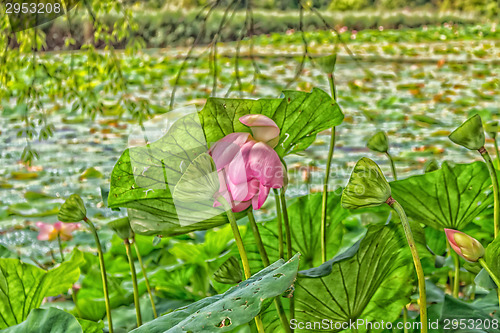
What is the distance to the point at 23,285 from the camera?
1.67 feet

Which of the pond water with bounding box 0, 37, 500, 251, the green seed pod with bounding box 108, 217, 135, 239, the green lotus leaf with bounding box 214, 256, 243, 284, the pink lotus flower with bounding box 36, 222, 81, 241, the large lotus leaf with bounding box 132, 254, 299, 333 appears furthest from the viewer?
the pond water with bounding box 0, 37, 500, 251

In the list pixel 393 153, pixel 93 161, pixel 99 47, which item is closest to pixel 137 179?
pixel 393 153

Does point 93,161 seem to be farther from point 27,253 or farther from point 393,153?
point 393,153

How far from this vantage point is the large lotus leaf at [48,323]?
0.43m

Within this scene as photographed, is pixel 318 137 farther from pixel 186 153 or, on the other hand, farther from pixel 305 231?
pixel 186 153

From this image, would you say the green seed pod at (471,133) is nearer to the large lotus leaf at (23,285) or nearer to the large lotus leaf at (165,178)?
the large lotus leaf at (165,178)

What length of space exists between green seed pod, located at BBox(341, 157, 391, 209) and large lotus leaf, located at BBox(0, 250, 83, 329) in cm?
33

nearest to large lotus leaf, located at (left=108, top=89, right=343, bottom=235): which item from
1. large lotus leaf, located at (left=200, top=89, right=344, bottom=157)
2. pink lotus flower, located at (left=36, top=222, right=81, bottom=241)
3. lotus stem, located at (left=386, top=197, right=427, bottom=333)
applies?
large lotus leaf, located at (left=200, top=89, right=344, bottom=157)

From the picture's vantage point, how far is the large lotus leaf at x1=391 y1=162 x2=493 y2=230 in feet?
1.68

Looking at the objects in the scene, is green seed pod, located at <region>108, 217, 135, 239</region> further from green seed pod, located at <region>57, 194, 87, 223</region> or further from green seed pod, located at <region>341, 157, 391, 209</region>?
green seed pod, located at <region>341, 157, 391, 209</region>

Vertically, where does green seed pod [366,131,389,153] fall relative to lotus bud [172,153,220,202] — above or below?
below

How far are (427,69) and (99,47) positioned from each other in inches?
271

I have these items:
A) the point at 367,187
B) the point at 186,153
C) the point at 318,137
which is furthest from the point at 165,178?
the point at 318,137

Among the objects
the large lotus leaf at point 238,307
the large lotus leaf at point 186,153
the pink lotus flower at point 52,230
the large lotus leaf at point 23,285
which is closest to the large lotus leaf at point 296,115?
the large lotus leaf at point 186,153
